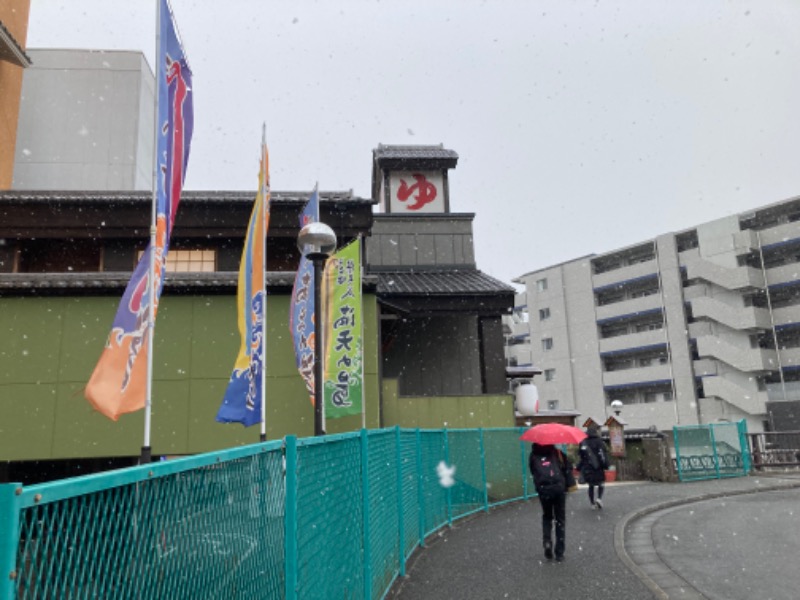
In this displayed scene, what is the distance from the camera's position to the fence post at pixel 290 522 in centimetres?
323

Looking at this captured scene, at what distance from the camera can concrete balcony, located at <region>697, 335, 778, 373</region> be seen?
4228cm

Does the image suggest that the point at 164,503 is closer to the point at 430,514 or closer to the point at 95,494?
the point at 95,494

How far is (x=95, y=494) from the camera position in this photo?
1.74m

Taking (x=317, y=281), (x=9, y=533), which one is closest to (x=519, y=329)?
(x=317, y=281)

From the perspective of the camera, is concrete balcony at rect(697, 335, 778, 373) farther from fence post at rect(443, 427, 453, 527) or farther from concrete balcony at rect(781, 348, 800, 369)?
fence post at rect(443, 427, 453, 527)

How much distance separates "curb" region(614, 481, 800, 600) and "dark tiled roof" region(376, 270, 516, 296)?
7.18 meters

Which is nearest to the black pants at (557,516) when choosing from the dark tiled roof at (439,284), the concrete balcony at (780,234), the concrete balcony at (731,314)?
the dark tiled roof at (439,284)

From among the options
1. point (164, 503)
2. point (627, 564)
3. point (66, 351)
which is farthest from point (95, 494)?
point (66, 351)

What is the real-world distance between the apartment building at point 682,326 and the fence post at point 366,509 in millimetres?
39593

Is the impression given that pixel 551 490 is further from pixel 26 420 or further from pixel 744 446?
pixel 744 446

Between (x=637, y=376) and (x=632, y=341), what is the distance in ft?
9.77

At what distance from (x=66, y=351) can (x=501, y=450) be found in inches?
391

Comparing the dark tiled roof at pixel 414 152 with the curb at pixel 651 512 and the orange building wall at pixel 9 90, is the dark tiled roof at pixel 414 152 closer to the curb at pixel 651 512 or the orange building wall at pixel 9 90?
the orange building wall at pixel 9 90

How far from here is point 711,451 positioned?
20625 millimetres
